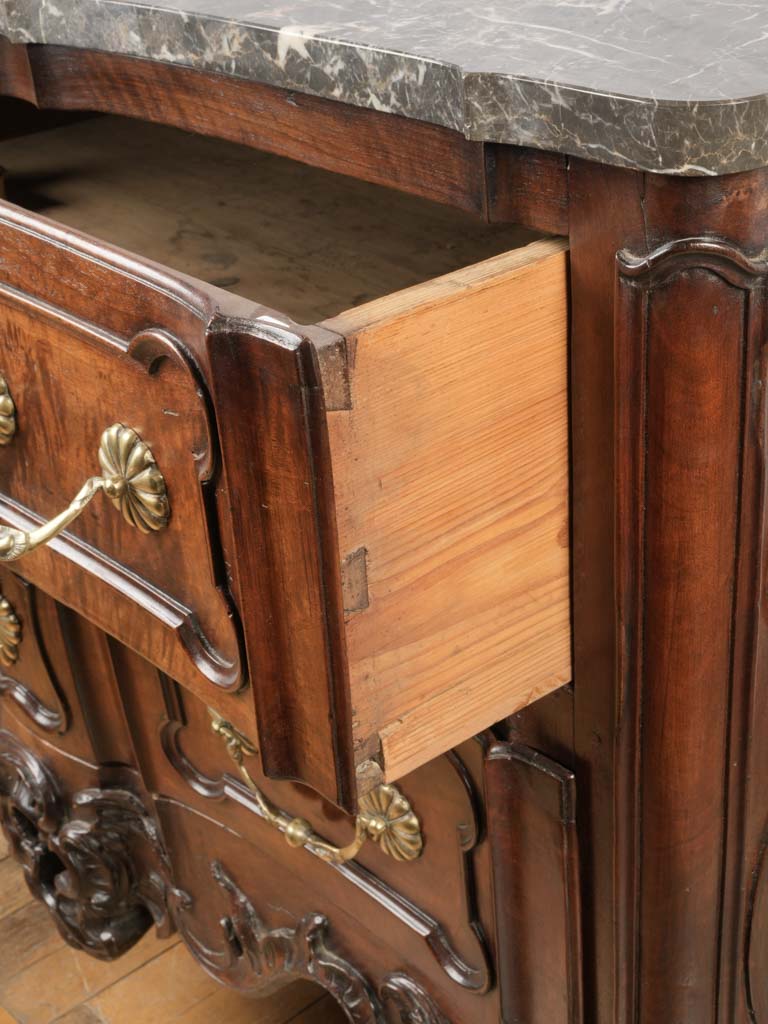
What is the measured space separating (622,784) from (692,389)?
217 millimetres

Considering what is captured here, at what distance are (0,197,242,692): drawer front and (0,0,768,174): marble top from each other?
0.12 meters

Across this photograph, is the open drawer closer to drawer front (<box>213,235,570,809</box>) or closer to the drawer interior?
drawer front (<box>213,235,570,809</box>)

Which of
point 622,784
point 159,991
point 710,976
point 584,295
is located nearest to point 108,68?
point 584,295

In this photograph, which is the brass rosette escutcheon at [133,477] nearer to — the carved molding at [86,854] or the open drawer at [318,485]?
the open drawer at [318,485]

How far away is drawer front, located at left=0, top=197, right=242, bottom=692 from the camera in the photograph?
0.58 metres

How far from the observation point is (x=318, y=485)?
516mm

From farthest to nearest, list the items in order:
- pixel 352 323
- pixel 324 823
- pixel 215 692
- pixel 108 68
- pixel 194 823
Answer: pixel 194 823
pixel 324 823
pixel 108 68
pixel 215 692
pixel 352 323

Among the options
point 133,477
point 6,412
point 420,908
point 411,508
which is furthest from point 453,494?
point 420,908

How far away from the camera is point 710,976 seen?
2.47 feet

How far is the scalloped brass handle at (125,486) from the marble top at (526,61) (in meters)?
0.18

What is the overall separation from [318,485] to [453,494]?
8cm

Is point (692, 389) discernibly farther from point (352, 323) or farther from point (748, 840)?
point (748, 840)

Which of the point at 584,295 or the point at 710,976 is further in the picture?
the point at 710,976

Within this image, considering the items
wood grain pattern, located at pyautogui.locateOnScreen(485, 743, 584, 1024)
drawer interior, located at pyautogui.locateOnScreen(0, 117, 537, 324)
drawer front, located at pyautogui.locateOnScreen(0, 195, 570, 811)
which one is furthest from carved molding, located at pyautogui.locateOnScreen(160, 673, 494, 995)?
drawer interior, located at pyautogui.locateOnScreen(0, 117, 537, 324)
